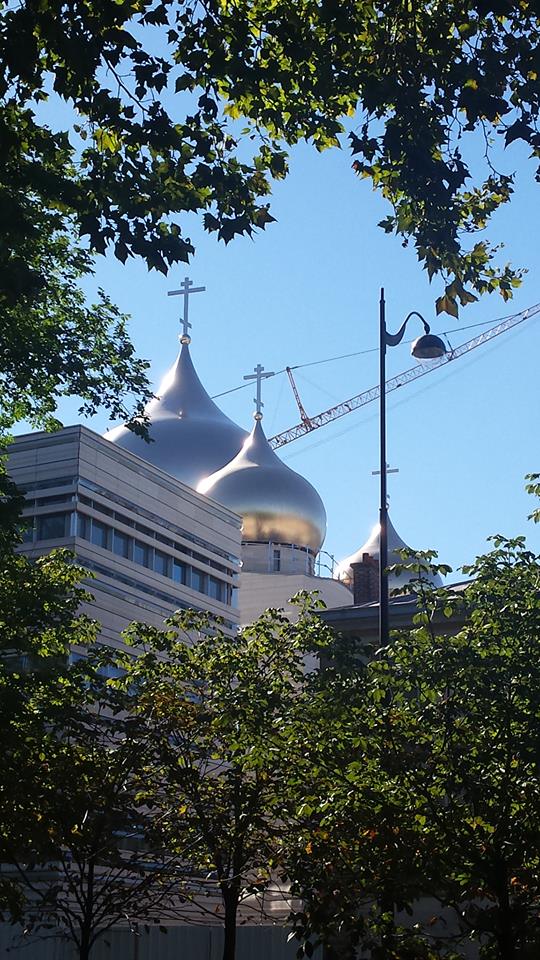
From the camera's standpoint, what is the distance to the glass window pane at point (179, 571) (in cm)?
6175

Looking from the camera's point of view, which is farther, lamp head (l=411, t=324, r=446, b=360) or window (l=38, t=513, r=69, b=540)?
window (l=38, t=513, r=69, b=540)

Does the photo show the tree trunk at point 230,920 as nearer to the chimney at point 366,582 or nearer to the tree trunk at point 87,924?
the tree trunk at point 87,924

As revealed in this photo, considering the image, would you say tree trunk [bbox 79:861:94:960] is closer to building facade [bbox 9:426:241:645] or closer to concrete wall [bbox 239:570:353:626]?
building facade [bbox 9:426:241:645]

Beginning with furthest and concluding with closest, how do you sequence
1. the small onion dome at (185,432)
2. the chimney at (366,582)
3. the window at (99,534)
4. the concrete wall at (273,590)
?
the small onion dome at (185,432), the concrete wall at (273,590), the window at (99,534), the chimney at (366,582)

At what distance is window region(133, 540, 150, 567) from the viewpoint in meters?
57.9

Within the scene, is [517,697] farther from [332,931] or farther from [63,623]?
[63,623]

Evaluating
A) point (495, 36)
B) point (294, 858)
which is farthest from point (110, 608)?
point (495, 36)

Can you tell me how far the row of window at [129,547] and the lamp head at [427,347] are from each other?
27.5 meters

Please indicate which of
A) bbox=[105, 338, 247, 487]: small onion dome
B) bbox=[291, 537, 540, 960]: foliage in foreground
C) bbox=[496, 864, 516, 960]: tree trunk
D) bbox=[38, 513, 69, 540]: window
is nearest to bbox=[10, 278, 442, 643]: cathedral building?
bbox=[38, 513, 69, 540]: window

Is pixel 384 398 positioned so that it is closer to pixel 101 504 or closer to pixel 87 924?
pixel 87 924

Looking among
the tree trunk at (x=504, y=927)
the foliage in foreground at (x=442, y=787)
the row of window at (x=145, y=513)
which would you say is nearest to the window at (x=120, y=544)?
the row of window at (x=145, y=513)

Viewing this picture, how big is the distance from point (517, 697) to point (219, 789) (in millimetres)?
7595

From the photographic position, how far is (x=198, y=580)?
211 ft

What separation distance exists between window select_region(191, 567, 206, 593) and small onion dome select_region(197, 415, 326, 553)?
1470 inches
